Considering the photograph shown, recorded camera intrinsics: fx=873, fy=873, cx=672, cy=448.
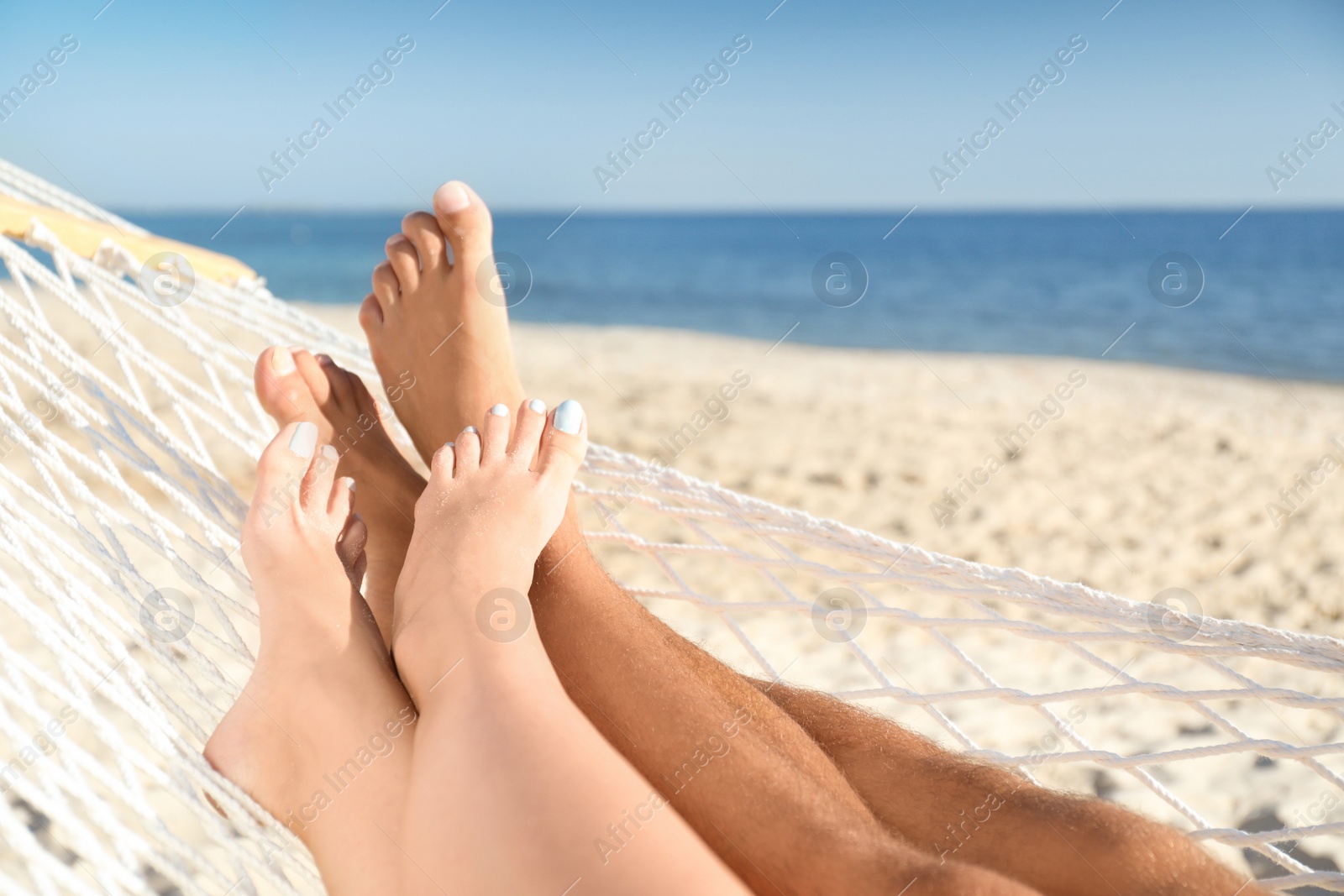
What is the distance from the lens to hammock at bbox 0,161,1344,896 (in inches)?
22.9

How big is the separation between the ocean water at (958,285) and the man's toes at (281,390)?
0.36 meters

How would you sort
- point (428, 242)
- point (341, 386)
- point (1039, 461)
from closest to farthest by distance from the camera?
point (341, 386), point (428, 242), point (1039, 461)

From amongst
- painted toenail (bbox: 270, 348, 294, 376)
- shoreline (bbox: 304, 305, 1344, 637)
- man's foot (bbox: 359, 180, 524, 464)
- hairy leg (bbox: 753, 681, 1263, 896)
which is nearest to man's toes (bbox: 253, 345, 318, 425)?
painted toenail (bbox: 270, 348, 294, 376)

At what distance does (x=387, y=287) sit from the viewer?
3.54ft

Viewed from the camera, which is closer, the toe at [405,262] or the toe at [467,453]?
the toe at [467,453]

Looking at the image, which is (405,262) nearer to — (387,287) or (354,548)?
(387,287)

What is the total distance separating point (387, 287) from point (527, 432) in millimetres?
378

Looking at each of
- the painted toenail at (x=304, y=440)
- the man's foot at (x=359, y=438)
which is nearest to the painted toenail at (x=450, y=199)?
the man's foot at (x=359, y=438)

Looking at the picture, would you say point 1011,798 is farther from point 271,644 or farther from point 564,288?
point 564,288

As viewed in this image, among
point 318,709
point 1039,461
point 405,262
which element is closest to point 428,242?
point 405,262

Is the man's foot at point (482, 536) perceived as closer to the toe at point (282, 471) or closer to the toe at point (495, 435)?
the toe at point (495, 435)

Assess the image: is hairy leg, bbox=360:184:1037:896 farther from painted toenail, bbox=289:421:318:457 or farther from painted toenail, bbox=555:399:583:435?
painted toenail, bbox=289:421:318:457

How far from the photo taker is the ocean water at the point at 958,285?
616cm

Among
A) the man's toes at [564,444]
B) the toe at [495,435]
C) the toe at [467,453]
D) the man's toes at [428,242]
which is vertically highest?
the man's toes at [428,242]
